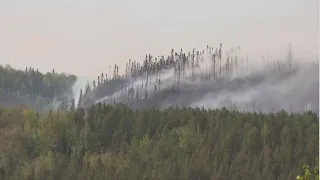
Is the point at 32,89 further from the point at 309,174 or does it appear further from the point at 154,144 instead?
the point at 309,174

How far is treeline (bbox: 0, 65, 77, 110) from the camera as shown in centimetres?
10938

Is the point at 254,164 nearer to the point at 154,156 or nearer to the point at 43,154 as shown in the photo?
the point at 154,156

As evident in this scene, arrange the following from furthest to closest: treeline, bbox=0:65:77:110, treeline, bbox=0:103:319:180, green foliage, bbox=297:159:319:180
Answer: treeline, bbox=0:65:77:110 < treeline, bbox=0:103:319:180 < green foliage, bbox=297:159:319:180

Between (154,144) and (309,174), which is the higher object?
(309,174)

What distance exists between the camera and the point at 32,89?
379 feet

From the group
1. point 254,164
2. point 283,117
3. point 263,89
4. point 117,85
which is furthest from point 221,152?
point 117,85

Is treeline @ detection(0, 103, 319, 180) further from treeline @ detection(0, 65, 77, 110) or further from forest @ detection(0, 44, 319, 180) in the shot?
treeline @ detection(0, 65, 77, 110)

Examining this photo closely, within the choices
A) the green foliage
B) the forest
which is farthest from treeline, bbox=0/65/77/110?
the green foliage

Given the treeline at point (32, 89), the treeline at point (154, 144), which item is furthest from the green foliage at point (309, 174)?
the treeline at point (32, 89)

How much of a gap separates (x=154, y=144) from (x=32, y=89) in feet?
150

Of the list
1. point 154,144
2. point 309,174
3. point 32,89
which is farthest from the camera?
point 32,89

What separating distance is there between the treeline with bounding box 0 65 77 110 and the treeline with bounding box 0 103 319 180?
17.2 meters

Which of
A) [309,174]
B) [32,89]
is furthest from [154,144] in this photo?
[309,174]

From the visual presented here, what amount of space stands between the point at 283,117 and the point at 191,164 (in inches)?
854
